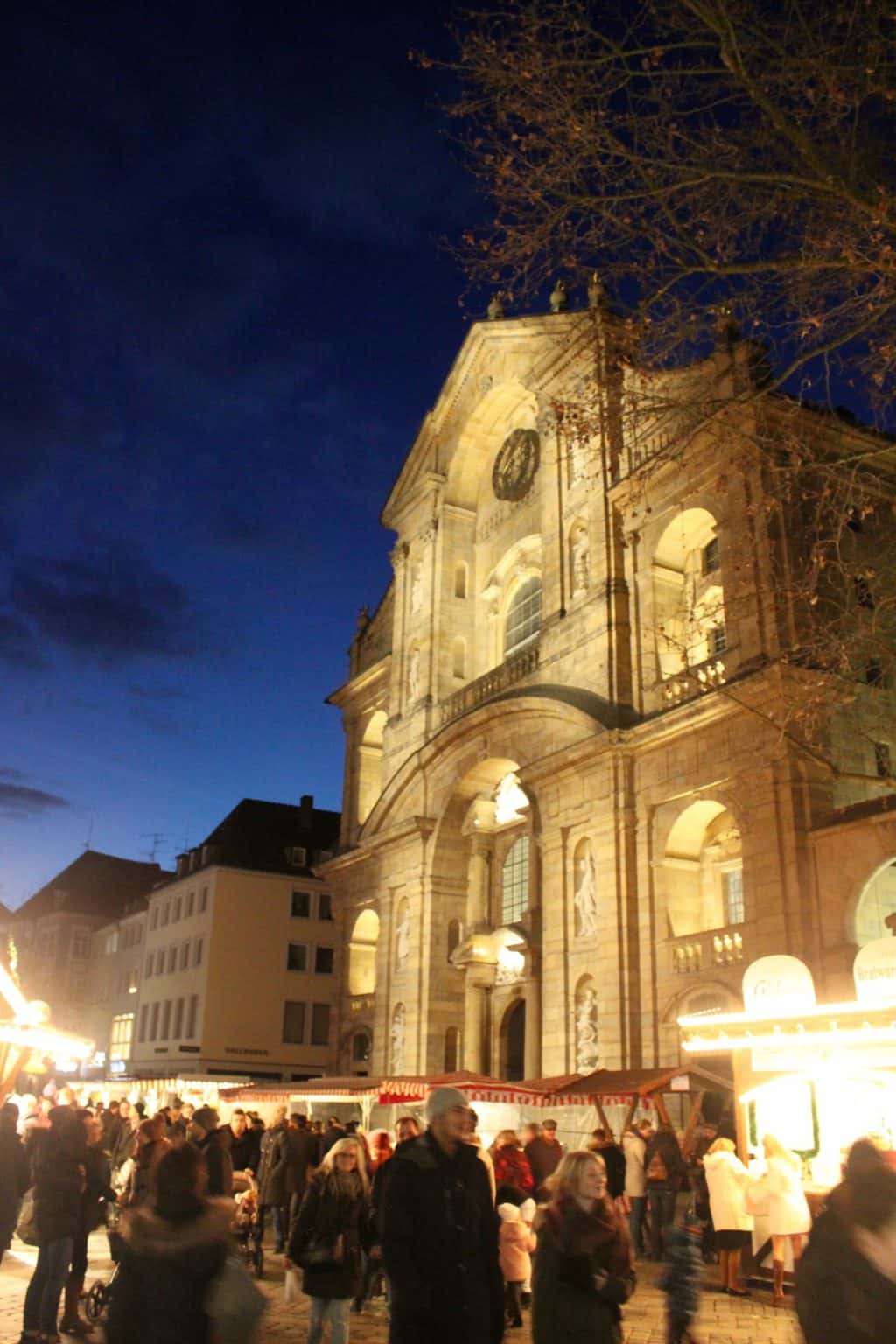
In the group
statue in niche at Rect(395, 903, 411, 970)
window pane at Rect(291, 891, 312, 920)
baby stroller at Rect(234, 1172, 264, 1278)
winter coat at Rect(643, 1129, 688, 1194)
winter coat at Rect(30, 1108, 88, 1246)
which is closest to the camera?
winter coat at Rect(30, 1108, 88, 1246)

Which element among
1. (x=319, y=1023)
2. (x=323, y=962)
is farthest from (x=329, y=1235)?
(x=323, y=962)

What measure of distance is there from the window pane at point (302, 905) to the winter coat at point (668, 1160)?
34.6m

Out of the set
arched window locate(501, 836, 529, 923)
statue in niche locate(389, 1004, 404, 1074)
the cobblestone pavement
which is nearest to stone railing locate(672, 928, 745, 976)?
the cobblestone pavement

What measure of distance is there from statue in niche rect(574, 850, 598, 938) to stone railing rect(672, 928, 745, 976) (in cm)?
224

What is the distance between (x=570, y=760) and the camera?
24938 millimetres

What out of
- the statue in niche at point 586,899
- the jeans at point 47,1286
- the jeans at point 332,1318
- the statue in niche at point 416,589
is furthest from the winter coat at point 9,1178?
the statue in niche at point 416,589

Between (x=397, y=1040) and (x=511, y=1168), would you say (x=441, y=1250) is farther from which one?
(x=397, y=1040)

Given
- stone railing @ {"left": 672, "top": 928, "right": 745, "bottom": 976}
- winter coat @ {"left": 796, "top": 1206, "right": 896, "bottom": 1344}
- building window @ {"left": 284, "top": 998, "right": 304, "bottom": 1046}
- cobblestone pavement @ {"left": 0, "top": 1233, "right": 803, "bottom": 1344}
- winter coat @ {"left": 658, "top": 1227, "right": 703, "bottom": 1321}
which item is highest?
building window @ {"left": 284, "top": 998, "right": 304, "bottom": 1046}

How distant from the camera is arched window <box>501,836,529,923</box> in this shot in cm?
2992

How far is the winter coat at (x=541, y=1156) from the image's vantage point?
14414 mm

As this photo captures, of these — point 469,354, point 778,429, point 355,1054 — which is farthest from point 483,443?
point 778,429

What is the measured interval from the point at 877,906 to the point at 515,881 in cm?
1204

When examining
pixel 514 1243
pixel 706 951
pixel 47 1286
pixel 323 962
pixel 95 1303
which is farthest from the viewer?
pixel 323 962

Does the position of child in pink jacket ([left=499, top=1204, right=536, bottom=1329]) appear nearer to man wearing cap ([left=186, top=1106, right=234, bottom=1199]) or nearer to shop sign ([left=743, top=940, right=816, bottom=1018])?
man wearing cap ([left=186, top=1106, right=234, bottom=1199])
